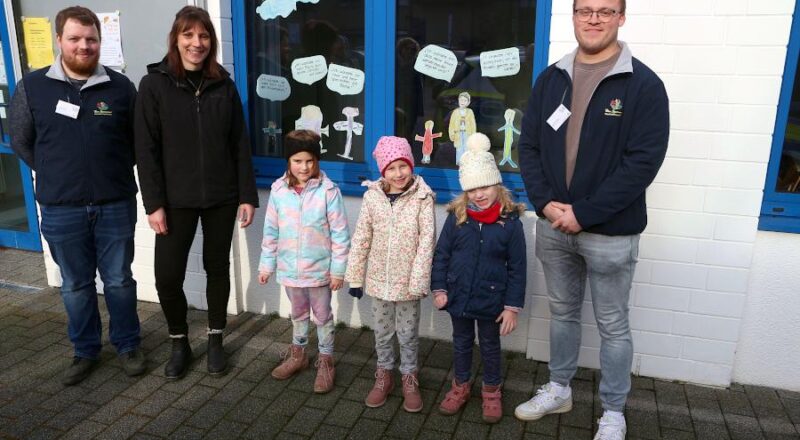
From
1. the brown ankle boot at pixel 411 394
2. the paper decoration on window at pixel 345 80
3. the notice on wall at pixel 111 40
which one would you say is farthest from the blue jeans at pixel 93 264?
the brown ankle boot at pixel 411 394

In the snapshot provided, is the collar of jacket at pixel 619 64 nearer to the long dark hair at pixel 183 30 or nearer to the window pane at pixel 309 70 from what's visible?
the window pane at pixel 309 70

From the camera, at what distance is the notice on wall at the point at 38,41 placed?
15.4 feet

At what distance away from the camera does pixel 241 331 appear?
4344mm

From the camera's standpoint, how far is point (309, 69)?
4.26 m

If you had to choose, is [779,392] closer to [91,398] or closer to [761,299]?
[761,299]

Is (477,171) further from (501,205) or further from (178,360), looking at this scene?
(178,360)

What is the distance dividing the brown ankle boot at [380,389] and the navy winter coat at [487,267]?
24.8 inches

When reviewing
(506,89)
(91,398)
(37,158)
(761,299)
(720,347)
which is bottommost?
(91,398)

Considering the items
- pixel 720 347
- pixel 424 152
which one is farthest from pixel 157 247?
pixel 720 347

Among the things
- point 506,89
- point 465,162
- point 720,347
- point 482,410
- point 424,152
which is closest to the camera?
point 465,162

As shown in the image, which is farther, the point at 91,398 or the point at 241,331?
the point at 241,331

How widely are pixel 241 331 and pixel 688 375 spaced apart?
2.84 m

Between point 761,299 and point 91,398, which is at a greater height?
point 761,299

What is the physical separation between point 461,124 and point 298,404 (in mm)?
1930
